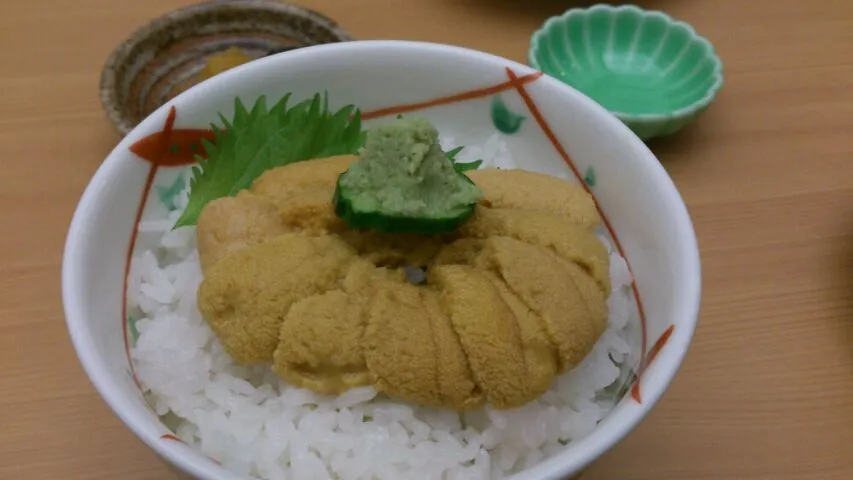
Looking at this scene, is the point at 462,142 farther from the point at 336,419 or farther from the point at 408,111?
the point at 336,419

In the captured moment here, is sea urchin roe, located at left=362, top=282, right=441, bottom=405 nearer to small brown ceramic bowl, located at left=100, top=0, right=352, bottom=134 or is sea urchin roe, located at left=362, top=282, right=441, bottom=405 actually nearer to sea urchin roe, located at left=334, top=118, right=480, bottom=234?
sea urchin roe, located at left=334, top=118, right=480, bottom=234

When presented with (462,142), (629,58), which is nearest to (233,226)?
(462,142)

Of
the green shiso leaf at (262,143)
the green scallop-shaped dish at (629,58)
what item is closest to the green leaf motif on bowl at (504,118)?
the green shiso leaf at (262,143)

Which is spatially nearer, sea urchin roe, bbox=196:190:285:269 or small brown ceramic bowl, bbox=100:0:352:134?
sea urchin roe, bbox=196:190:285:269

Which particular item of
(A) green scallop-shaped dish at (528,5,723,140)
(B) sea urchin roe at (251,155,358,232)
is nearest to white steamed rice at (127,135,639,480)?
(B) sea urchin roe at (251,155,358,232)

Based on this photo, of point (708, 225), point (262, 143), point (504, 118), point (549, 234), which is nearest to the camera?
point (549, 234)

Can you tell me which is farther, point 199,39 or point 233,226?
point 199,39

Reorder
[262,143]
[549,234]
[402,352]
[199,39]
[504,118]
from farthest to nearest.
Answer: [199,39] → [504,118] → [262,143] → [549,234] → [402,352]
